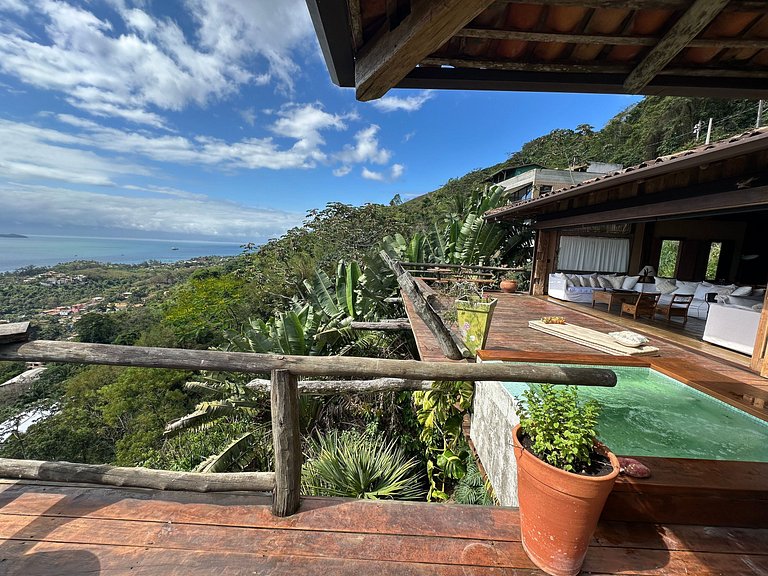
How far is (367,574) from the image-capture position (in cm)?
159

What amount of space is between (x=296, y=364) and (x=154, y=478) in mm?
1217

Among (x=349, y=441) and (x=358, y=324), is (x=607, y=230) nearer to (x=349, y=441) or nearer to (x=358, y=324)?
(x=358, y=324)

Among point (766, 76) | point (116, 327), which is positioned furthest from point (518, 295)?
point (116, 327)

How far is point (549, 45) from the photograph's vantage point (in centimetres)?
163

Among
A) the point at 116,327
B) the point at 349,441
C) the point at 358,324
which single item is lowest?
the point at 116,327

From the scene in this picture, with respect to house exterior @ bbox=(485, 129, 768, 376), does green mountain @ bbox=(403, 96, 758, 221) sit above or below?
above

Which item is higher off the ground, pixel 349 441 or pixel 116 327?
pixel 349 441

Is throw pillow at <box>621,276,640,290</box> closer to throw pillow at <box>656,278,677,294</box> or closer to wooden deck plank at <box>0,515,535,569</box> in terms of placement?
throw pillow at <box>656,278,677,294</box>

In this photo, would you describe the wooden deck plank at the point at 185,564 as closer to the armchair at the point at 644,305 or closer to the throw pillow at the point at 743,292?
the armchair at the point at 644,305

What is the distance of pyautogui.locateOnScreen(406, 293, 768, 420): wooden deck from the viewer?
3705 millimetres

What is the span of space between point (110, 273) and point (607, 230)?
215ft

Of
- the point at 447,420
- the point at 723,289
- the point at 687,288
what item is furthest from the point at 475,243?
the point at 447,420

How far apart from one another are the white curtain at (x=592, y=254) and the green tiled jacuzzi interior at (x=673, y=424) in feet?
22.8

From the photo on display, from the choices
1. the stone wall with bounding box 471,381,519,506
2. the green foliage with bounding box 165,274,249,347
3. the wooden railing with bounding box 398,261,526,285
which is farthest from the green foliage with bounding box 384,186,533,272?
the green foliage with bounding box 165,274,249,347
